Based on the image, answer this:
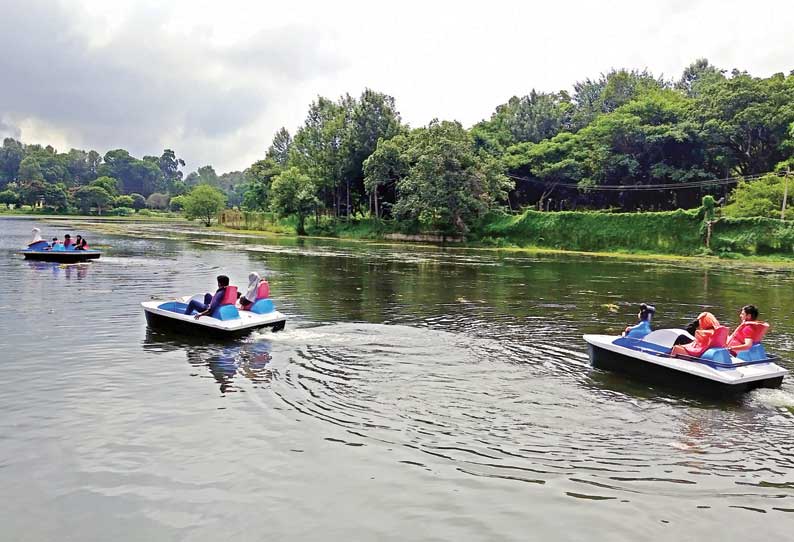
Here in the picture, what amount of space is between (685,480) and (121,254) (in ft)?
127

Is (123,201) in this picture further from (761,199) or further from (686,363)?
(686,363)

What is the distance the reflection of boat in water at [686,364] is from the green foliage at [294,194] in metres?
69.9

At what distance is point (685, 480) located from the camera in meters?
7.29

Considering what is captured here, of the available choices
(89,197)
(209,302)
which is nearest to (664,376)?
(209,302)

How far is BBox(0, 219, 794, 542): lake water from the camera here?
6293 millimetres

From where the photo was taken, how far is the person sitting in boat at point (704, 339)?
420 inches

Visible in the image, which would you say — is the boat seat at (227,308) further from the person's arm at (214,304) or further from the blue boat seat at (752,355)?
the blue boat seat at (752,355)

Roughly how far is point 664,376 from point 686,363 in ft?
1.57

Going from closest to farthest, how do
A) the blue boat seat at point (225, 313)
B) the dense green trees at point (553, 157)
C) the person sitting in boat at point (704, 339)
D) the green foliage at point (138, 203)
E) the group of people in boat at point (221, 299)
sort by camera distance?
the person sitting in boat at point (704, 339) < the blue boat seat at point (225, 313) < the group of people in boat at point (221, 299) < the dense green trees at point (553, 157) < the green foliage at point (138, 203)

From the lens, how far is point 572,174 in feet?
231

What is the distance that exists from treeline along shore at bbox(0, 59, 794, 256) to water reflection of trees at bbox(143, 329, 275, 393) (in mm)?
48062

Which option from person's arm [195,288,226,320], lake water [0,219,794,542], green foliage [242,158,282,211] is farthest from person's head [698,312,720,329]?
green foliage [242,158,282,211]

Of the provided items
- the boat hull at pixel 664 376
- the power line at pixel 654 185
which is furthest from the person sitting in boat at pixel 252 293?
the power line at pixel 654 185

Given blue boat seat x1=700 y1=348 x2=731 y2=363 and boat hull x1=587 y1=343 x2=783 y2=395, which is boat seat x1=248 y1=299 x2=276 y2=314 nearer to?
boat hull x1=587 y1=343 x2=783 y2=395
